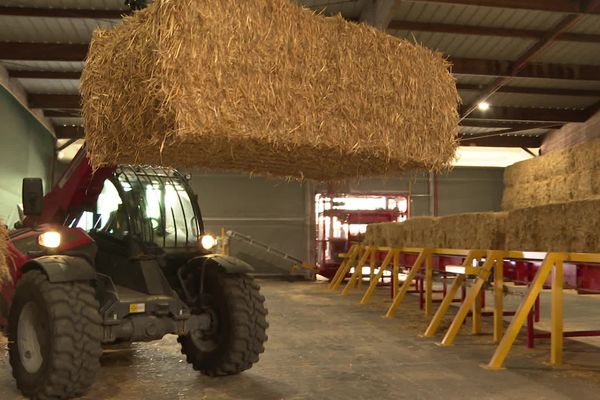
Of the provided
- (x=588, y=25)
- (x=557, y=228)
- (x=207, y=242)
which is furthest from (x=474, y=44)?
(x=207, y=242)

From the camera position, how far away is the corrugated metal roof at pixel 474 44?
10.5m

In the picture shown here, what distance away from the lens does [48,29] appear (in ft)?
32.2

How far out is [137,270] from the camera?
4801 mm

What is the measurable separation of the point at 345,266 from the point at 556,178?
4808 millimetres

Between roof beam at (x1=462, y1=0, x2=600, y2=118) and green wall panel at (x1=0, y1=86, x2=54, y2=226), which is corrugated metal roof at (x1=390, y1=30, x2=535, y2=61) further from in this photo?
green wall panel at (x1=0, y1=86, x2=54, y2=226)

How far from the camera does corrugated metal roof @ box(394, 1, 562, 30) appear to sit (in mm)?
9430

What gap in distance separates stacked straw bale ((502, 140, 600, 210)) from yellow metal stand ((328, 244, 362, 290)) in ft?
11.8

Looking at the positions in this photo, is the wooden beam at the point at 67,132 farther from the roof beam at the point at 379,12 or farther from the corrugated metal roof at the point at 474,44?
the corrugated metal roof at the point at 474,44

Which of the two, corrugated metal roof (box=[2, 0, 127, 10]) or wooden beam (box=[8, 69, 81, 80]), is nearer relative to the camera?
corrugated metal roof (box=[2, 0, 127, 10])

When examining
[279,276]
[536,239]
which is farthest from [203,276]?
[279,276]

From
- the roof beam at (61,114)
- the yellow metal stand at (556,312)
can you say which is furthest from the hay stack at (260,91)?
the roof beam at (61,114)

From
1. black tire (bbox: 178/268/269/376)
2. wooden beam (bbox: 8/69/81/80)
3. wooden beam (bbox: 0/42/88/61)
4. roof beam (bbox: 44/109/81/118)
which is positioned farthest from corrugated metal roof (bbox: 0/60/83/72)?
black tire (bbox: 178/268/269/376)

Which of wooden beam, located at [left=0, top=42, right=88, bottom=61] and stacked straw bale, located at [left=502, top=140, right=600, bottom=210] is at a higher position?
wooden beam, located at [left=0, top=42, right=88, bottom=61]

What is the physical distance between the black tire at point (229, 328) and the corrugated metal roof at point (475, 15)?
612cm
